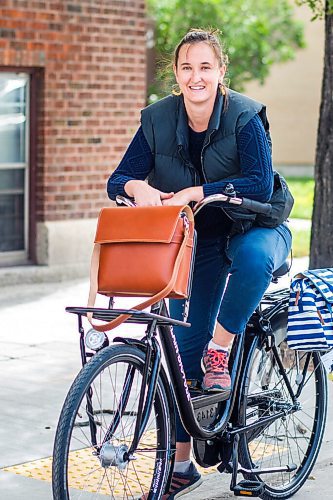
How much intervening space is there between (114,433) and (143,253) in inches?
26.1

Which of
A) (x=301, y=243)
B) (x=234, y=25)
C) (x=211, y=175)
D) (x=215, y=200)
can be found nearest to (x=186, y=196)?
(x=215, y=200)

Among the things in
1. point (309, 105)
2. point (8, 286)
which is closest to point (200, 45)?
point (8, 286)

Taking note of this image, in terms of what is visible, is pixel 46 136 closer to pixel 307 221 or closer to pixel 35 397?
pixel 35 397

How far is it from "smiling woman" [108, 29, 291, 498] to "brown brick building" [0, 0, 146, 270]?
20.2 feet

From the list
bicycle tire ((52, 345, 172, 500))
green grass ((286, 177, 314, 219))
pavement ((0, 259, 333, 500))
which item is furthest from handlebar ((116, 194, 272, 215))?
green grass ((286, 177, 314, 219))

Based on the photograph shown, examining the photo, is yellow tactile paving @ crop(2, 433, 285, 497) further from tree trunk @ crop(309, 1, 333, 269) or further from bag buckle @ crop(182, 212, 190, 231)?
tree trunk @ crop(309, 1, 333, 269)

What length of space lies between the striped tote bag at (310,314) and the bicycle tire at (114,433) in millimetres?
758

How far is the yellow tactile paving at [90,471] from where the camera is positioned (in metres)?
4.64

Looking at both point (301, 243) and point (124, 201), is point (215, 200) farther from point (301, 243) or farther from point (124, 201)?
point (301, 243)

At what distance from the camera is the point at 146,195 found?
4.44 m

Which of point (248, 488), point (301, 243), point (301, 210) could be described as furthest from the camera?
point (301, 210)

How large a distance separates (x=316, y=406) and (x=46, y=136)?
6.35 meters

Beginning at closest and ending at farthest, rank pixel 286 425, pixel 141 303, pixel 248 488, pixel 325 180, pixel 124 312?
1. pixel 124 312
2. pixel 141 303
3. pixel 248 488
4. pixel 286 425
5. pixel 325 180

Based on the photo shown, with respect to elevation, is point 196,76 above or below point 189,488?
above
